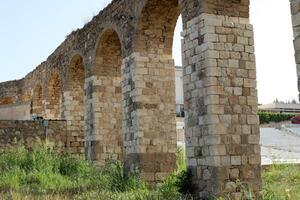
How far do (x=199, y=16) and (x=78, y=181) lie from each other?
522cm

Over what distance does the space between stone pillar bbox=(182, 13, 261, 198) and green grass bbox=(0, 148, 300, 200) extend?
0.54 m

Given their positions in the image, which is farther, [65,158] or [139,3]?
[65,158]

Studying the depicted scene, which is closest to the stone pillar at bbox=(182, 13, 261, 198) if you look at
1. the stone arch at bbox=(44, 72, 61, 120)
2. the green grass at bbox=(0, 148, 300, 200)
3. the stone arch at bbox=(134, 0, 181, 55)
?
the green grass at bbox=(0, 148, 300, 200)

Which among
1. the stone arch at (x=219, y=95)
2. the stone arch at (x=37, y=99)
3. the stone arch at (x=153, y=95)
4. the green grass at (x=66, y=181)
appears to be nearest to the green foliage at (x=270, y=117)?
the stone arch at (x=37, y=99)

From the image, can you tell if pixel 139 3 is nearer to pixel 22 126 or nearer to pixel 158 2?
pixel 158 2

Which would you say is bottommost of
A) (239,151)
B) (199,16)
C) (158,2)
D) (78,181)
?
(78,181)

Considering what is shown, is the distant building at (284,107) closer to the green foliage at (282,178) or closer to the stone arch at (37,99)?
the stone arch at (37,99)

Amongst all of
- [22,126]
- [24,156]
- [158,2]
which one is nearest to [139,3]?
[158,2]

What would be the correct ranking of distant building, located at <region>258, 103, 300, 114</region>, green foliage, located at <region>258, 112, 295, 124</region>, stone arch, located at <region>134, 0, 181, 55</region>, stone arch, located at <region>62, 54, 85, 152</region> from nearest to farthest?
stone arch, located at <region>134, 0, 181, 55</region> < stone arch, located at <region>62, 54, 85, 152</region> < green foliage, located at <region>258, 112, 295, 124</region> < distant building, located at <region>258, 103, 300, 114</region>

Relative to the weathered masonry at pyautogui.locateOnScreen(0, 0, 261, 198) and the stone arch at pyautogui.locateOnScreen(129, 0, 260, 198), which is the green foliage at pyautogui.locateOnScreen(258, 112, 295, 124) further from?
the stone arch at pyautogui.locateOnScreen(129, 0, 260, 198)

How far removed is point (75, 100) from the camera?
56.2ft

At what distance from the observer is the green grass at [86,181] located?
8062 mm

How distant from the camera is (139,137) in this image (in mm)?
10836

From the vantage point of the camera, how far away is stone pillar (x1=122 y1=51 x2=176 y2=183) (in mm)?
10805
